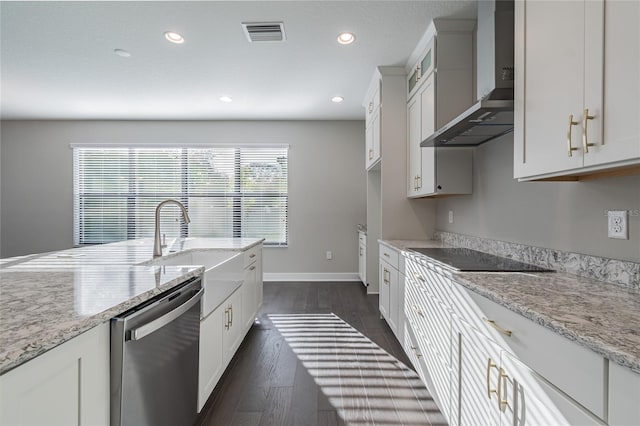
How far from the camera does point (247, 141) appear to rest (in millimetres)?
5117

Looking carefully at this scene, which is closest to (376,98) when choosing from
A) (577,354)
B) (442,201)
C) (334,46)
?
(334,46)

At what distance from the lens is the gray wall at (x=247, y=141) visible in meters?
5.10

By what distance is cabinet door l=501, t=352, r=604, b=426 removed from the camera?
774 millimetres

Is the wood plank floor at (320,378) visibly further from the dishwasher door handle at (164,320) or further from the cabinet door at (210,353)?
the dishwasher door handle at (164,320)

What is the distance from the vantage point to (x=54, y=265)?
1.51 m

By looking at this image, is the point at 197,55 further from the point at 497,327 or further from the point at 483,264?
the point at 497,327

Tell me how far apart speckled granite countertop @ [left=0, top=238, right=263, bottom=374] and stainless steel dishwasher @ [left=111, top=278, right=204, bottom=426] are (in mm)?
63

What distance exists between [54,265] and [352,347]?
83.4 inches

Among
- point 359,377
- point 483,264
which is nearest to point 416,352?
point 359,377

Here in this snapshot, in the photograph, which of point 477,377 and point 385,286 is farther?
point 385,286

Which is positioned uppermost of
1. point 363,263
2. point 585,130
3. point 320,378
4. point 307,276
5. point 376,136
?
point 376,136

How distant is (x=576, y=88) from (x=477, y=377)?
3.77ft

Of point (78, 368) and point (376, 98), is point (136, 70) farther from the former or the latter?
point (78, 368)

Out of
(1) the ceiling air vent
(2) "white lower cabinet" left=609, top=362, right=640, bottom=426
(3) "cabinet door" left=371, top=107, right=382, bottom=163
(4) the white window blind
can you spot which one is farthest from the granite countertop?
(4) the white window blind
